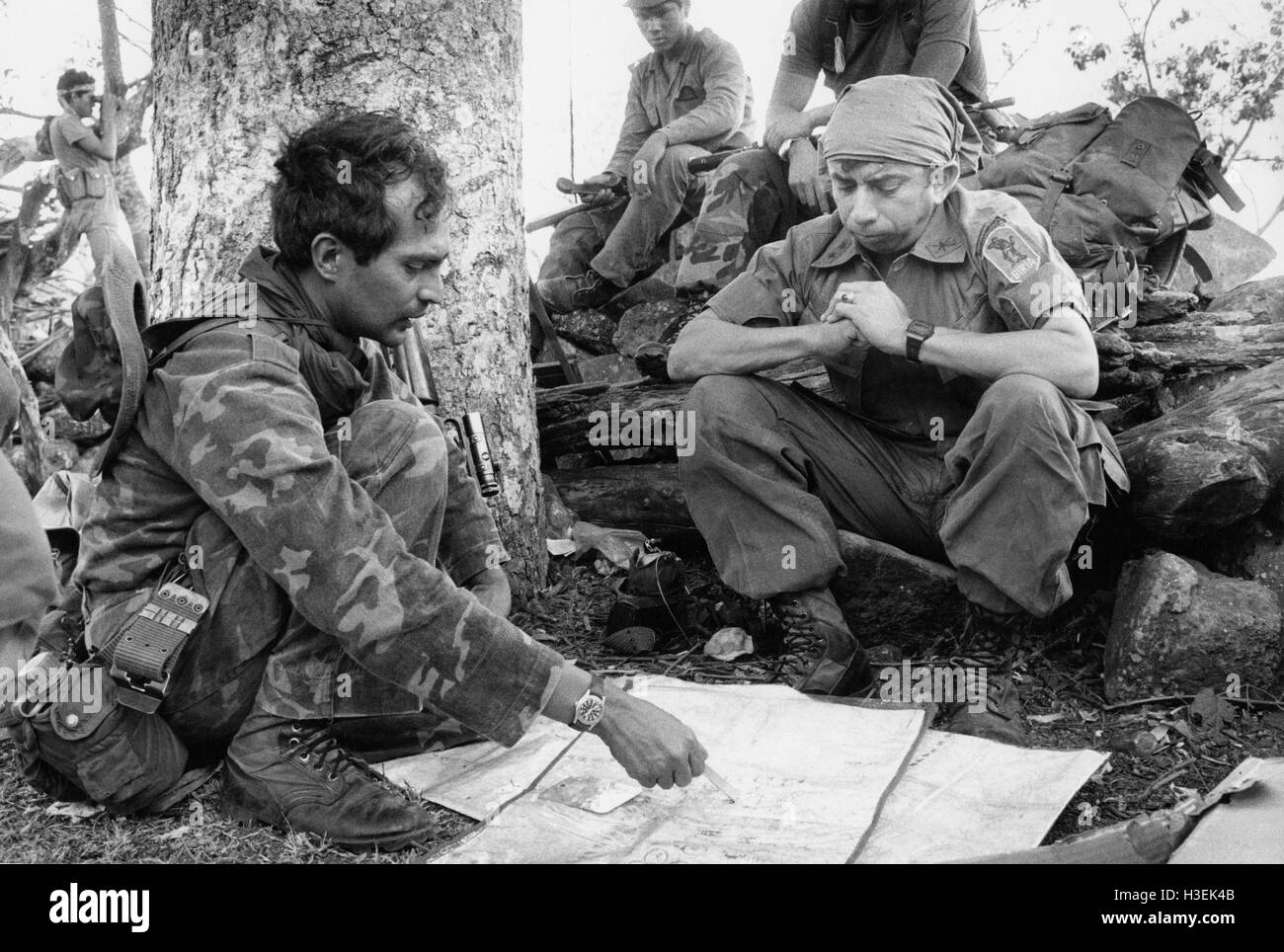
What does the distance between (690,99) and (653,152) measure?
66 centimetres

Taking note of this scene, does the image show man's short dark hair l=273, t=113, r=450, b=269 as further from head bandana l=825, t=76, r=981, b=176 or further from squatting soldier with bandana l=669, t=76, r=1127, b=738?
head bandana l=825, t=76, r=981, b=176

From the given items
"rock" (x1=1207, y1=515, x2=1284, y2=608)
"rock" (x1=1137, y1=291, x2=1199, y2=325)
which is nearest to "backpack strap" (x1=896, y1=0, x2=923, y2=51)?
"rock" (x1=1137, y1=291, x2=1199, y2=325)

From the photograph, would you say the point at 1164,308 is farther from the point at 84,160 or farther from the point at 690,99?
the point at 84,160

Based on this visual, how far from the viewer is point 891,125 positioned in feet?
11.0

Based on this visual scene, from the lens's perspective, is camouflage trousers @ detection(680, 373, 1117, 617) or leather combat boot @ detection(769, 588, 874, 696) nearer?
camouflage trousers @ detection(680, 373, 1117, 617)

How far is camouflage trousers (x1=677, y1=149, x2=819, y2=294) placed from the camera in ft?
19.2

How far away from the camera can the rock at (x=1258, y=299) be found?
4.89m

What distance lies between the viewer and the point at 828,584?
336 cm

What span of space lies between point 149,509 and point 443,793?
89 cm

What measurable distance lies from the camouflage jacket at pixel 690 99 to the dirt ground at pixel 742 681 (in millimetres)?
3288

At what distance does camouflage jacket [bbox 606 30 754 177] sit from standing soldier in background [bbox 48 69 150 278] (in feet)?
15.2
